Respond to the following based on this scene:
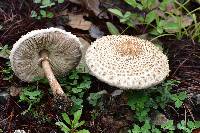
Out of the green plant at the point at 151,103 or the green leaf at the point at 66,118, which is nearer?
the green leaf at the point at 66,118

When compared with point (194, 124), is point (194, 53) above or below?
above

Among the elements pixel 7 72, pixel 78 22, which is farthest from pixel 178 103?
pixel 7 72

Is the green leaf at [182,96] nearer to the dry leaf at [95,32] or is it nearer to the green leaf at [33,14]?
the dry leaf at [95,32]

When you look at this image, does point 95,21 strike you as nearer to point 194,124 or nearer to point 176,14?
point 176,14

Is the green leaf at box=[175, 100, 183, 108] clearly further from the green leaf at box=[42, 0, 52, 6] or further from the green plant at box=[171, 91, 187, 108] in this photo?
the green leaf at box=[42, 0, 52, 6]

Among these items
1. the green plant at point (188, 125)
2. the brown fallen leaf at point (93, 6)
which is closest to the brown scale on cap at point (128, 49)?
the green plant at point (188, 125)

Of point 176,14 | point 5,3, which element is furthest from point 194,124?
point 5,3
